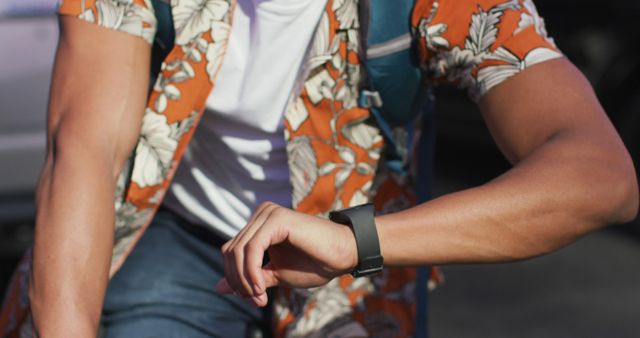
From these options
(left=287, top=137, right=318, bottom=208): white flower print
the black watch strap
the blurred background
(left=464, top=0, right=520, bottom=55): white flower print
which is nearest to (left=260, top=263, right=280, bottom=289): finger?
the black watch strap

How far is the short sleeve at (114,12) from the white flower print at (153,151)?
0.57ft

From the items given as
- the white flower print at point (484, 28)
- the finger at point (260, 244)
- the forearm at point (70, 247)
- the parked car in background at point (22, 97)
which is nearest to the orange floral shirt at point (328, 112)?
the white flower print at point (484, 28)

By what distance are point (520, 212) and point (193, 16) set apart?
0.74 metres

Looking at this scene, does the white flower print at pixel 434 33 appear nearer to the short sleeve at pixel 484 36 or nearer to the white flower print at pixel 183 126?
the short sleeve at pixel 484 36

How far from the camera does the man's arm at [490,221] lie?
5.23ft

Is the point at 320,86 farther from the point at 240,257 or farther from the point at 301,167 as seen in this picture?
the point at 240,257

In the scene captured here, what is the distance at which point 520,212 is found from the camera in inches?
64.1

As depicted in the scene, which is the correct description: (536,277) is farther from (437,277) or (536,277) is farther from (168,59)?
(168,59)

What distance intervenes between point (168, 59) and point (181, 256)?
50cm

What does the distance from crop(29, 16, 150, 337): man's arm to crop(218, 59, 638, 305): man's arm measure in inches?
14.9

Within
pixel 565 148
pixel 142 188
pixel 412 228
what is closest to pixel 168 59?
pixel 142 188

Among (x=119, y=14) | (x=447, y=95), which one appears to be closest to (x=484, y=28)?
(x=119, y=14)

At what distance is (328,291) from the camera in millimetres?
2207

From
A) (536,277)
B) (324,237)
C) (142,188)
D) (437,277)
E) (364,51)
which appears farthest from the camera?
(536,277)
